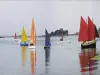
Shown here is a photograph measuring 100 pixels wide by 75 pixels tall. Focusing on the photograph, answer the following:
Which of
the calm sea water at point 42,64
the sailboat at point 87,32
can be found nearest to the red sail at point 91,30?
the sailboat at point 87,32

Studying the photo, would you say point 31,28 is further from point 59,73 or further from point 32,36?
point 59,73

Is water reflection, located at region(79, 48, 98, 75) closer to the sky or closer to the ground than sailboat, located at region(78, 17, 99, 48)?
closer to the ground

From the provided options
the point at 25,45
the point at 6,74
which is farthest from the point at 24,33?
the point at 6,74

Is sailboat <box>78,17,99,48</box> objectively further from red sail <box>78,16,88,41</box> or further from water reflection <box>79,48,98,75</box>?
water reflection <box>79,48,98,75</box>

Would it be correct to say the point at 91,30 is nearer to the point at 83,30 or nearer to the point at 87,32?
the point at 87,32

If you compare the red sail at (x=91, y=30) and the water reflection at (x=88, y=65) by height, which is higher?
the red sail at (x=91, y=30)

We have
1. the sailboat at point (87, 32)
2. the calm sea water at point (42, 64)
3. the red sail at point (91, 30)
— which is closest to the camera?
the calm sea water at point (42, 64)

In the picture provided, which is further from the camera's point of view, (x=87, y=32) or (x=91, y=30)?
(x=91, y=30)

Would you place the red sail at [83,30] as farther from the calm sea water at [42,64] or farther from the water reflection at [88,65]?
the water reflection at [88,65]

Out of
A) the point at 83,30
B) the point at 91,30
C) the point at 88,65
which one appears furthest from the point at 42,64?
the point at 91,30

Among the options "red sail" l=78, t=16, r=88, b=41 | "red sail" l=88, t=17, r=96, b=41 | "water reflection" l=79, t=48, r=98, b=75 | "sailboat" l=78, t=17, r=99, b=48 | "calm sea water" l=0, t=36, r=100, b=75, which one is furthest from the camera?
"red sail" l=88, t=17, r=96, b=41

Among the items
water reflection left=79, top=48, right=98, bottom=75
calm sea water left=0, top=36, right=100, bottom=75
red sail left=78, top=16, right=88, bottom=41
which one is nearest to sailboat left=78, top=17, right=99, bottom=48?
red sail left=78, top=16, right=88, bottom=41

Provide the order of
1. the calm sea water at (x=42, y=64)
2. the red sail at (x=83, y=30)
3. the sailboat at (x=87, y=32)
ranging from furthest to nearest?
the sailboat at (x=87, y=32), the red sail at (x=83, y=30), the calm sea water at (x=42, y=64)

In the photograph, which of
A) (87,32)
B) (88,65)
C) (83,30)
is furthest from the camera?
(87,32)
